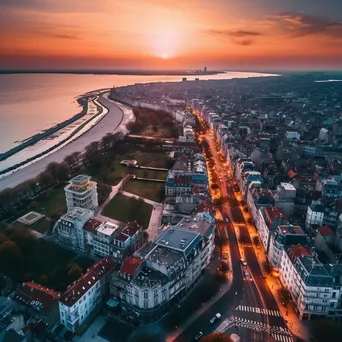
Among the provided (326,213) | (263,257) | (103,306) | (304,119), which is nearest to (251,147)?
(326,213)

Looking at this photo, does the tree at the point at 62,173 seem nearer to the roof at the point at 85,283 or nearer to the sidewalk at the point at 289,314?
the roof at the point at 85,283

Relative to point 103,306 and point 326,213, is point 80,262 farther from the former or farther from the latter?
point 326,213

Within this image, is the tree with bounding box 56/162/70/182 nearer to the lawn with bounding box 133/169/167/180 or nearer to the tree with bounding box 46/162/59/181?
the tree with bounding box 46/162/59/181

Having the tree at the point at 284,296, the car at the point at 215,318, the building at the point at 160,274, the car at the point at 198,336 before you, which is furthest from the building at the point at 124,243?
the tree at the point at 284,296

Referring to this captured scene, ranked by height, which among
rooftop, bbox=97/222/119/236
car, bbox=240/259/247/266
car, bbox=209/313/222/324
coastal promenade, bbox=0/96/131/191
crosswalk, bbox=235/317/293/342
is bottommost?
crosswalk, bbox=235/317/293/342

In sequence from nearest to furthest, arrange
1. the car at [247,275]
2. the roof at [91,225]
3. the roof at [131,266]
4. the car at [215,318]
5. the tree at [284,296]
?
the car at [215,318] → the roof at [131,266] → the tree at [284,296] → the car at [247,275] → the roof at [91,225]

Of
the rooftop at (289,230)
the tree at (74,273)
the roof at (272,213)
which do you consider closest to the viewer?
the tree at (74,273)

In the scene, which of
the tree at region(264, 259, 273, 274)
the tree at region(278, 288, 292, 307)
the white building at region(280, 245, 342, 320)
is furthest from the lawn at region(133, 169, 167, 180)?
the white building at region(280, 245, 342, 320)
